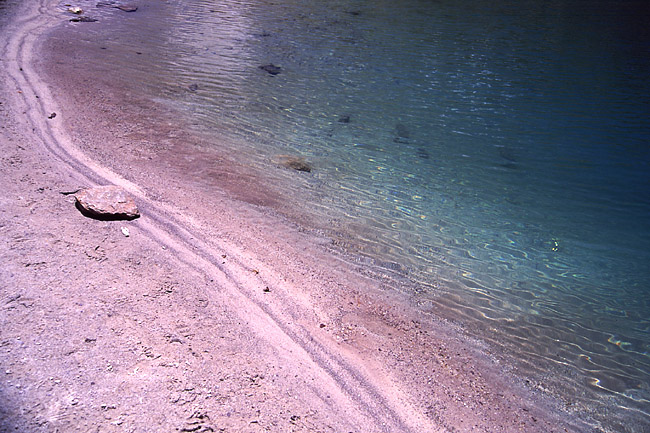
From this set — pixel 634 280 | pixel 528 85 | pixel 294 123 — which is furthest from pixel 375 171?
pixel 528 85

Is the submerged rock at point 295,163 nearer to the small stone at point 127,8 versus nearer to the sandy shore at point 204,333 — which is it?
the sandy shore at point 204,333

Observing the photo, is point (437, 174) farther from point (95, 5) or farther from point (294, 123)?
point (95, 5)

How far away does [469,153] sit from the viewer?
32.6 ft

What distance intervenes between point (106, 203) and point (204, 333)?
8.40 ft

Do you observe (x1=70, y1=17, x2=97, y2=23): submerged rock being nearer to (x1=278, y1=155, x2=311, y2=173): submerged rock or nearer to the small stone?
the small stone

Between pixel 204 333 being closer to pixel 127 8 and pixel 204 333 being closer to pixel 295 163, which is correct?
pixel 295 163

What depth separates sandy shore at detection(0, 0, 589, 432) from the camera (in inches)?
122

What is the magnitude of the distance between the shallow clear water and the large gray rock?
261cm

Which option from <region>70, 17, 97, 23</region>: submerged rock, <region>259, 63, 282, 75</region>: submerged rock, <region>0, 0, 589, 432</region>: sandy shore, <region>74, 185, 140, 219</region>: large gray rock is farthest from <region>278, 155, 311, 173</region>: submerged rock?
<region>70, 17, 97, 23</region>: submerged rock

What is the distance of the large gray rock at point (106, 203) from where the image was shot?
201 inches

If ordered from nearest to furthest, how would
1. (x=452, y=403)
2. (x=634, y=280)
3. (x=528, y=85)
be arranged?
(x=452, y=403)
(x=634, y=280)
(x=528, y=85)

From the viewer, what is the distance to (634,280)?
21.5 feet

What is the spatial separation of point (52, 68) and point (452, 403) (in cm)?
1258

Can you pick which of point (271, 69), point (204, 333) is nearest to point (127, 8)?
point (271, 69)
